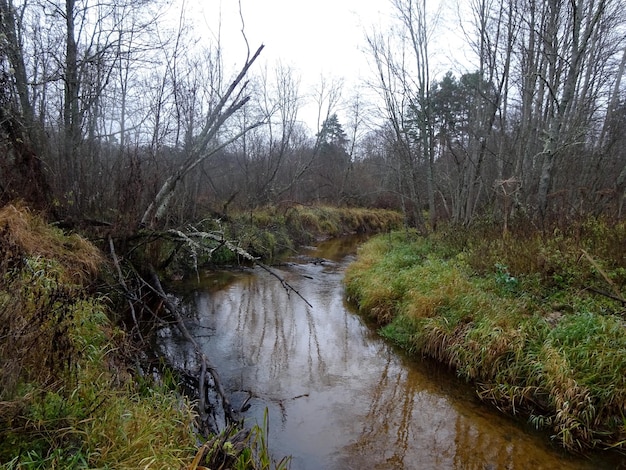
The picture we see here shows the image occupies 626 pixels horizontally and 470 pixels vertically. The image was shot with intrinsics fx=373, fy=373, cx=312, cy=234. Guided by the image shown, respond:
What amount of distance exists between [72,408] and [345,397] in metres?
3.11

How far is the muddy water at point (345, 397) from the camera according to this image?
11.8ft

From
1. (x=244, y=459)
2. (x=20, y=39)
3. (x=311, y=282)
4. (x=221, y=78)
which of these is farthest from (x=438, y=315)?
(x=221, y=78)

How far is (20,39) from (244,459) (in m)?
8.26

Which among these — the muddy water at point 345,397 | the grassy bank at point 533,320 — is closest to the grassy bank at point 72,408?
A: the muddy water at point 345,397

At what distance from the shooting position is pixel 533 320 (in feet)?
16.2

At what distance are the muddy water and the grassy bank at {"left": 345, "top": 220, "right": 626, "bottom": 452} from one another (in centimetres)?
34

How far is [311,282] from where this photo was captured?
397 inches

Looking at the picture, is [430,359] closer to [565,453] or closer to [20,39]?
[565,453]

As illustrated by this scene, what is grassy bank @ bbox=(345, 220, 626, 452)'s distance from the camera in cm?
384

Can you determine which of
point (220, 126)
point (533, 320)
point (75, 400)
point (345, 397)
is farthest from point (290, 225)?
point (75, 400)

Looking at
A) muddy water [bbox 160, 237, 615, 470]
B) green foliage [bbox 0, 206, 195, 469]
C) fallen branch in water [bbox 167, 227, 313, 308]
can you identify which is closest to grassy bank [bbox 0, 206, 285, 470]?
green foliage [bbox 0, 206, 195, 469]

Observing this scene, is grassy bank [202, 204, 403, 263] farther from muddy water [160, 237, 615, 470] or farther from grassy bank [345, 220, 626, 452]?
grassy bank [345, 220, 626, 452]

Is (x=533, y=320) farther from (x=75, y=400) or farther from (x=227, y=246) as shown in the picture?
(x=75, y=400)

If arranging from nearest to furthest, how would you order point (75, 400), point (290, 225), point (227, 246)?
point (75, 400) → point (227, 246) → point (290, 225)
